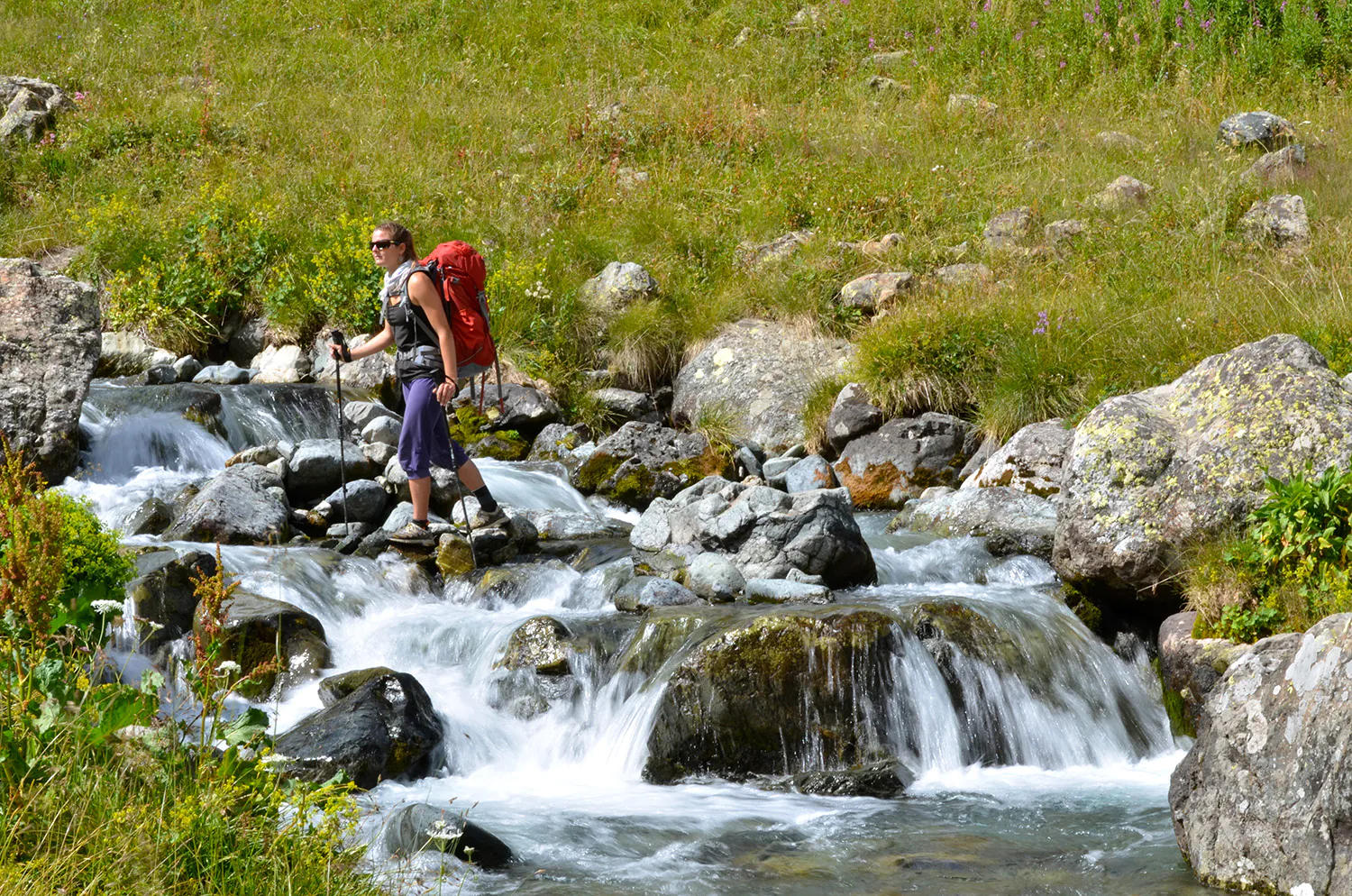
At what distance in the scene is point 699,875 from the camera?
4.70m

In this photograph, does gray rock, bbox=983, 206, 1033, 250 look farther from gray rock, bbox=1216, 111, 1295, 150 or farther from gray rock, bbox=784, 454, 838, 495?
gray rock, bbox=784, 454, 838, 495

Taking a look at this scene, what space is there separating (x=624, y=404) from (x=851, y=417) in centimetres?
247

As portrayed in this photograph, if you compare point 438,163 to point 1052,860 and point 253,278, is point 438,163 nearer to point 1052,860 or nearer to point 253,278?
point 253,278

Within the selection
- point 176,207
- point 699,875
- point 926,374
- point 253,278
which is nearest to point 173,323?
point 253,278

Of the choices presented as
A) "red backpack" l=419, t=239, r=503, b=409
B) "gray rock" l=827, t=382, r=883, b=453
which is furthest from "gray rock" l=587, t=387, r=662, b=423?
"red backpack" l=419, t=239, r=503, b=409

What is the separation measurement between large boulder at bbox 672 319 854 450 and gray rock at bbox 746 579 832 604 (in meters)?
4.35

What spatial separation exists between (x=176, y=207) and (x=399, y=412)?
5485 mm

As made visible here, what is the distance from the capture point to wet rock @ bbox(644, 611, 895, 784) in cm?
599

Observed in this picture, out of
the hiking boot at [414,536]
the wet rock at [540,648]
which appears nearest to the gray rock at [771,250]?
the hiking boot at [414,536]

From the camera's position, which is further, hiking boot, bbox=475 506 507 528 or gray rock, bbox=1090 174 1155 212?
gray rock, bbox=1090 174 1155 212

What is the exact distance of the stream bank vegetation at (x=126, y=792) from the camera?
2.88 m

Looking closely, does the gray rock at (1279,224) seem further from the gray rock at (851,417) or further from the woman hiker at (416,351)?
the woman hiker at (416,351)

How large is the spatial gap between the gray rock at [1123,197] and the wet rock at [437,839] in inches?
456

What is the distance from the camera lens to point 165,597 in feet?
22.6
